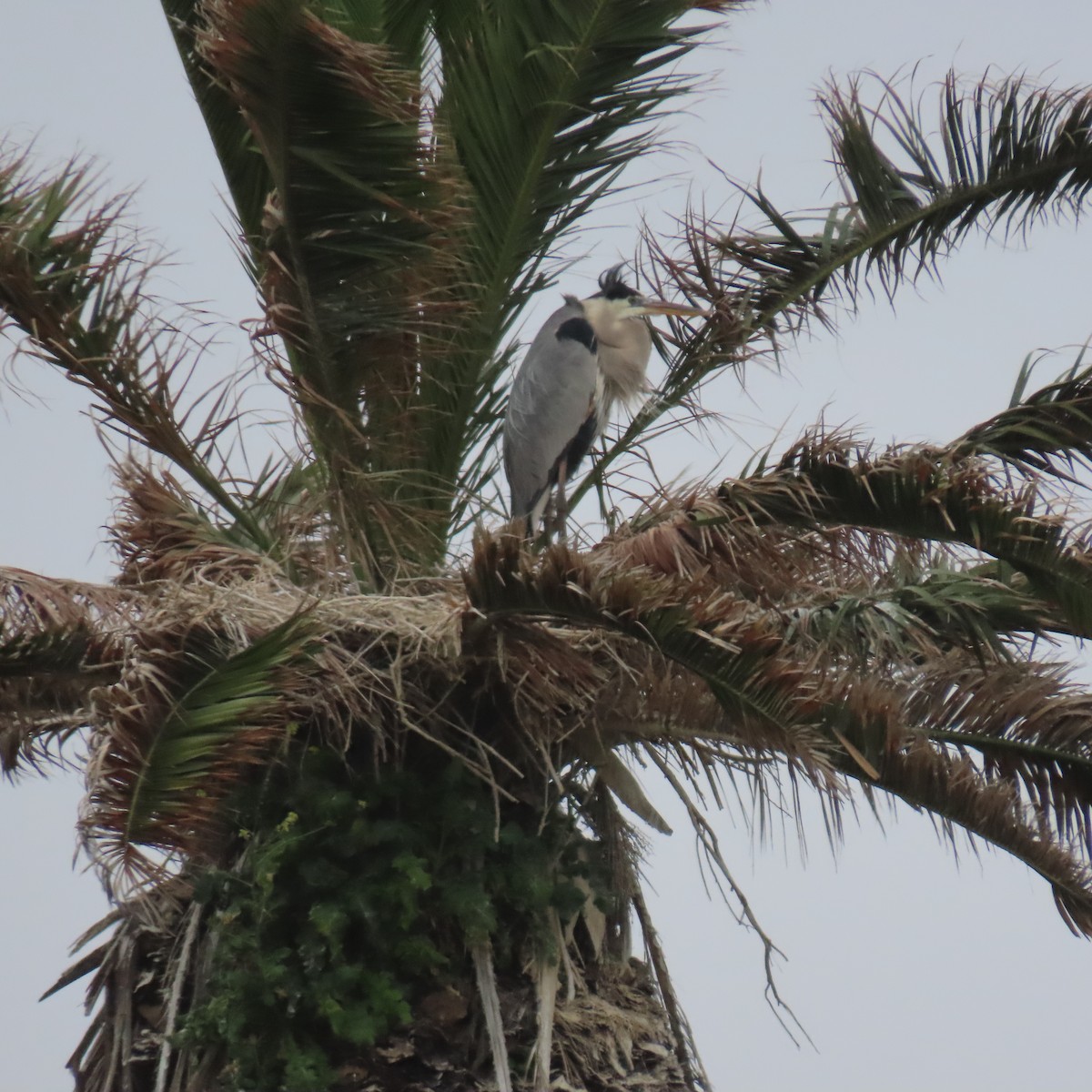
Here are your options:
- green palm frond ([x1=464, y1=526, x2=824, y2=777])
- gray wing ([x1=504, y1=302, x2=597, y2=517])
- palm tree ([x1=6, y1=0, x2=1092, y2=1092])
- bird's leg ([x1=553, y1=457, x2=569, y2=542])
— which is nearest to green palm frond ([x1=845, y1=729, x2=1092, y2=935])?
palm tree ([x1=6, y1=0, x2=1092, y2=1092])

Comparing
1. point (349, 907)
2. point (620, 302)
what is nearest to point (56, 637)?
point (349, 907)

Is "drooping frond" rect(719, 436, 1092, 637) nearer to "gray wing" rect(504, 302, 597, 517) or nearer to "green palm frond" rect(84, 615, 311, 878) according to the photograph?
"green palm frond" rect(84, 615, 311, 878)

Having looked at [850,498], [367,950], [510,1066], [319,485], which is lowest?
[510,1066]

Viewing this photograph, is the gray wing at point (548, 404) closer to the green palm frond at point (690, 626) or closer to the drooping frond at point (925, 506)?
the drooping frond at point (925, 506)

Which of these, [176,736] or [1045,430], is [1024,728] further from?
[176,736]

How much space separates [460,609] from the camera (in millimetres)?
4680

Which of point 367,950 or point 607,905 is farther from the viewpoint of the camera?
point 607,905

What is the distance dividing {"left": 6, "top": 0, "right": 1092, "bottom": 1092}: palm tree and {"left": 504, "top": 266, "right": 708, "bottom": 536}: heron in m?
0.65

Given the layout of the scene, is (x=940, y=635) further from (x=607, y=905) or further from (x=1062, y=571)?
(x=607, y=905)

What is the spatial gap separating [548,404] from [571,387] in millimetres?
184

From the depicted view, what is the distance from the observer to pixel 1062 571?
4.74 meters

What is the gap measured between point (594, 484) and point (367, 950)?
1951 mm

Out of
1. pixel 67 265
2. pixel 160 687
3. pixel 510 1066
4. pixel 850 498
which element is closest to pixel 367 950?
pixel 510 1066

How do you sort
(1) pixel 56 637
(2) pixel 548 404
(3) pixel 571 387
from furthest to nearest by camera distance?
(3) pixel 571 387
(2) pixel 548 404
(1) pixel 56 637
